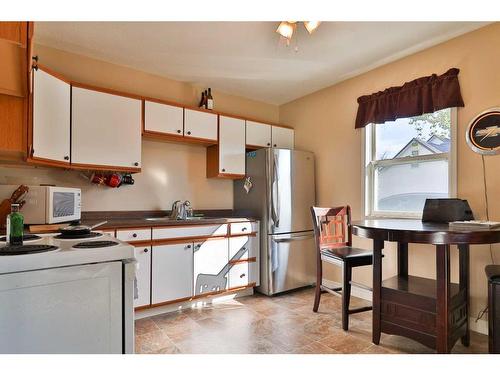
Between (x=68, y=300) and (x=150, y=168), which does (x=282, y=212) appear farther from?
(x=68, y=300)

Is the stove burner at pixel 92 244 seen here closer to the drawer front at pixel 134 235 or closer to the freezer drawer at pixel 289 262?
the drawer front at pixel 134 235

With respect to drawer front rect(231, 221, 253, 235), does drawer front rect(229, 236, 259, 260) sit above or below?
below

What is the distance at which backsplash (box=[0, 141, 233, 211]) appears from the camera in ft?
8.48

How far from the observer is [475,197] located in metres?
2.27

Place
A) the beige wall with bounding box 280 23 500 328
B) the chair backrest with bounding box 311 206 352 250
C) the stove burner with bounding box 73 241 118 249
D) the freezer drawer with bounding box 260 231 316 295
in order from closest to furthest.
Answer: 1. the stove burner with bounding box 73 241 118 249
2. the beige wall with bounding box 280 23 500 328
3. the chair backrest with bounding box 311 206 352 250
4. the freezer drawer with bounding box 260 231 316 295

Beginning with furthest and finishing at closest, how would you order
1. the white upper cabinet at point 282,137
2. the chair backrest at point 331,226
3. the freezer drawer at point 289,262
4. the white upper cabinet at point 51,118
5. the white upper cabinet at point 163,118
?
the white upper cabinet at point 282,137, the freezer drawer at point 289,262, the white upper cabinet at point 163,118, the chair backrest at point 331,226, the white upper cabinet at point 51,118

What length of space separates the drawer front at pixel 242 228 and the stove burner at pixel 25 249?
1.90 meters

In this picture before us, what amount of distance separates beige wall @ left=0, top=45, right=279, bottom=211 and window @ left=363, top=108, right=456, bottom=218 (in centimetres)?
168

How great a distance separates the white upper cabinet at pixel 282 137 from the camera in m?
3.78

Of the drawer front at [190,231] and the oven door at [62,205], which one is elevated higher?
the oven door at [62,205]

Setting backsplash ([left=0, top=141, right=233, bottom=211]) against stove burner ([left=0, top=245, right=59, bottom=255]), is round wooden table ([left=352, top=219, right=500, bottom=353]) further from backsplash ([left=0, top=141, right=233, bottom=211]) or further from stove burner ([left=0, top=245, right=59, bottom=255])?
backsplash ([left=0, top=141, right=233, bottom=211])

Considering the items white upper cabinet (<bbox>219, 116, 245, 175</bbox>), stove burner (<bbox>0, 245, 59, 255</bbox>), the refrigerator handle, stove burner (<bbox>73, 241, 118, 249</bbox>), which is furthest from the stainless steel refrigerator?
stove burner (<bbox>0, 245, 59, 255</bbox>)

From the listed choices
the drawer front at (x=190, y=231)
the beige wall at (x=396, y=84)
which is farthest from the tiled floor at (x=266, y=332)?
the drawer front at (x=190, y=231)
